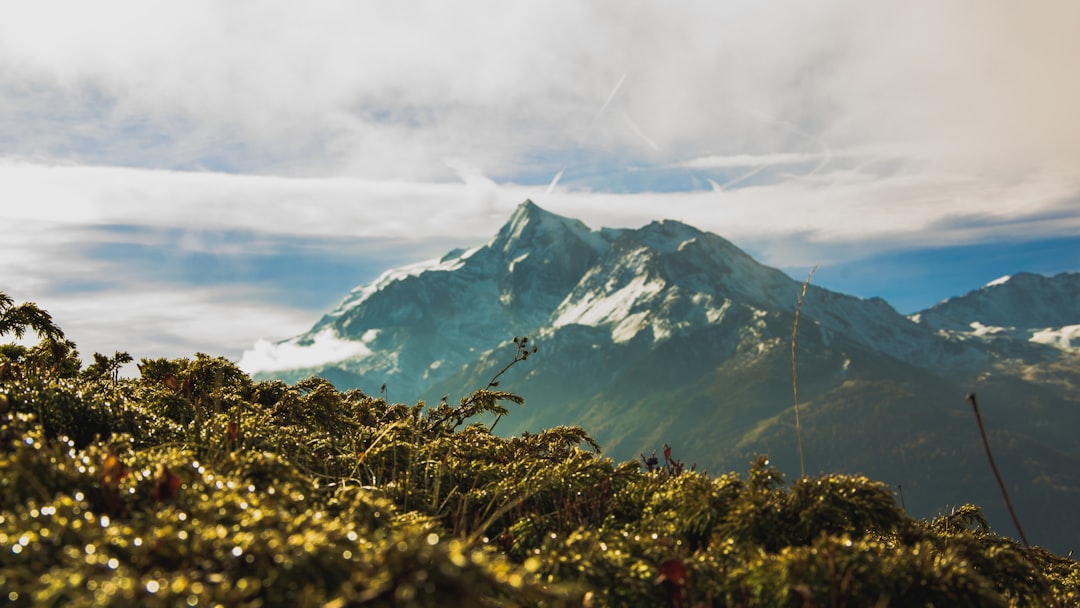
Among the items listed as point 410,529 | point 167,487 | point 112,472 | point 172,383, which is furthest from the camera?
point 172,383

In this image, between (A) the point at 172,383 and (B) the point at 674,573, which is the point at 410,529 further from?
(A) the point at 172,383

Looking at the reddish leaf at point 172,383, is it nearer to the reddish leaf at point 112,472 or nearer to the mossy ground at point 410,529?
the mossy ground at point 410,529

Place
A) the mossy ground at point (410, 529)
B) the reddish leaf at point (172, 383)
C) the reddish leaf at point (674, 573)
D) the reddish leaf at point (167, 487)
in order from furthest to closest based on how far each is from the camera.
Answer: the reddish leaf at point (172, 383), the reddish leaf at point (674, 573), the reddish leaf at point (167, 487), the mossy ground at point (410, 529)

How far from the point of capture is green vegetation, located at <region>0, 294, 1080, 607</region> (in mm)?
2652

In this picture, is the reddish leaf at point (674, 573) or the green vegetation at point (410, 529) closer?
the green vegetation at point (410, 529)

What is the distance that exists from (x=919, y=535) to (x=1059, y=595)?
1863mm

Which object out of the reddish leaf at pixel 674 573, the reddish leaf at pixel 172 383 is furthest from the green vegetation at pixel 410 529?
the reddish leaf at pixel 172 383

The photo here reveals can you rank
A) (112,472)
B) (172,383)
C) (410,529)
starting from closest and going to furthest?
1. (112,472)
2. (410,529)
3. (172,383)

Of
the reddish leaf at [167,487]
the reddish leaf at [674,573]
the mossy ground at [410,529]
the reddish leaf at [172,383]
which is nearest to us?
the mossy ground at [410,529]

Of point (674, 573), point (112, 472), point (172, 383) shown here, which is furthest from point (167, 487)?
point (172, 383)

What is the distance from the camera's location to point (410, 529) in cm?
388

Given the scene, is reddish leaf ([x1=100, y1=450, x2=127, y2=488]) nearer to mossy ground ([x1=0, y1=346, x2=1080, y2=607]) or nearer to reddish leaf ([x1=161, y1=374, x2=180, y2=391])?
mossy ground ([x1=0, y1=346, x2=1080, y2=607])

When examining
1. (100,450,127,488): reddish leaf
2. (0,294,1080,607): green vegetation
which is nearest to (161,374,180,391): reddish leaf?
(0,294,1080,607): green vegetation

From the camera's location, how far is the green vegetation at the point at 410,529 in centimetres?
265
